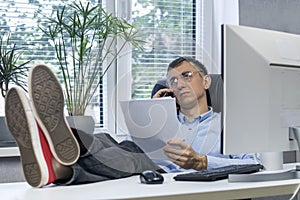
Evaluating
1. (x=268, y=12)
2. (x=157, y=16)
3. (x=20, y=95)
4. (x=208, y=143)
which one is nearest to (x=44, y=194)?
(x=20, y=95)

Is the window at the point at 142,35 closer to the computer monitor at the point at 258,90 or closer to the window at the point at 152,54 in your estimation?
the window at the point at 152,54

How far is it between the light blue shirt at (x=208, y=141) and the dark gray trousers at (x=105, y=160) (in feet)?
0.33

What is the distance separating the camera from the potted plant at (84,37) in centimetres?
240

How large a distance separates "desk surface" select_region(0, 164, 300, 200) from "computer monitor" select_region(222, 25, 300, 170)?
0.11m

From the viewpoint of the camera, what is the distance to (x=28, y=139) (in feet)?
4.47

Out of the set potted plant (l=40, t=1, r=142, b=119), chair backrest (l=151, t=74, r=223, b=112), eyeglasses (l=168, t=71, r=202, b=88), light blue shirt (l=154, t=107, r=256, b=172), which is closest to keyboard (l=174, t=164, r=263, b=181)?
light blue shirt (l=154, t=107, r=256, b=172)

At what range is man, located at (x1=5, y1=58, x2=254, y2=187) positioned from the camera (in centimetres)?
138

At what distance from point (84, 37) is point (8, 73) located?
41 centimetres

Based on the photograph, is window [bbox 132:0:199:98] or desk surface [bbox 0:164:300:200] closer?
desk surface [bbox 0:164:300:200]

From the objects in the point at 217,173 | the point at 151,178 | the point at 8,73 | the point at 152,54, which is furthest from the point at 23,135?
the point at 8,73

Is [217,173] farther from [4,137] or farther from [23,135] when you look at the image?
[4,137]

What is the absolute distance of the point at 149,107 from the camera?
1.63m

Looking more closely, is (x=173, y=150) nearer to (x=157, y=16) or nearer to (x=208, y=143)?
(x=208, y=143)

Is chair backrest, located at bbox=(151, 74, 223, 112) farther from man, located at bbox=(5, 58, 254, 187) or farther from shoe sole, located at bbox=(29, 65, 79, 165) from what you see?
shoe sole, located at bbox=(29, 65, 79, 165)
